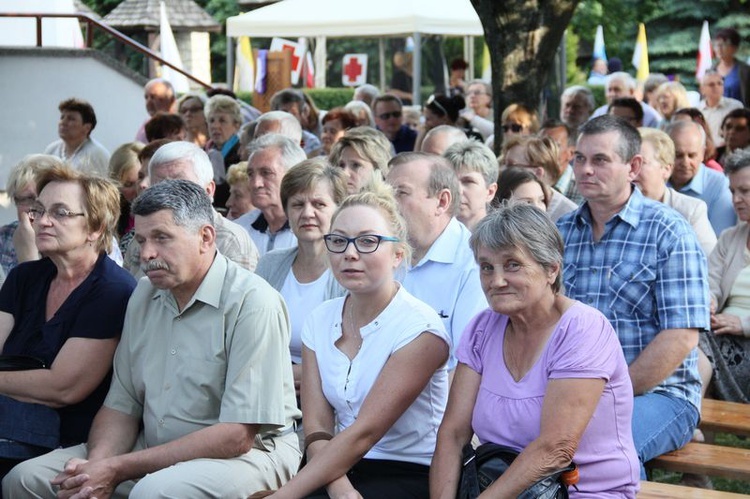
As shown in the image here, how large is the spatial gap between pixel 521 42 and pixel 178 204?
7.12m

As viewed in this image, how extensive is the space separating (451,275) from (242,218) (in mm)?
2287

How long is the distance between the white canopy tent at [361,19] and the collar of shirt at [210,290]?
12.8 metres

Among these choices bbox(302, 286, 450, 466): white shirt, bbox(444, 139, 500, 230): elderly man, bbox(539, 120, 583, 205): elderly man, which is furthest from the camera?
bbox(539, 120, 583, 205): elderly man

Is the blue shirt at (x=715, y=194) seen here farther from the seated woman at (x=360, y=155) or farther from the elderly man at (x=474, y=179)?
the seated woman at (x=360, y=155)

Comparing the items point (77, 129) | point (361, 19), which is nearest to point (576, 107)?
point (77, 129)

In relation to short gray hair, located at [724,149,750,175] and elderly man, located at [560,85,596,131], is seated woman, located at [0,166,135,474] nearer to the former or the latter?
short gray hair, located at [724,149,750,175]

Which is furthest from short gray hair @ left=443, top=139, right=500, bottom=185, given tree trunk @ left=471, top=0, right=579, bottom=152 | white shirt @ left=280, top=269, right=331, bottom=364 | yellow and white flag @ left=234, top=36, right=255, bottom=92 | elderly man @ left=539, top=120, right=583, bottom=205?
yellow and white flag @ left=234, top=36, right=255, bottom=92

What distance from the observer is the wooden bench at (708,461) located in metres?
4.49

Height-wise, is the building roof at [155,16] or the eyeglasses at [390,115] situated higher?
the eyeglasses at [390,115]

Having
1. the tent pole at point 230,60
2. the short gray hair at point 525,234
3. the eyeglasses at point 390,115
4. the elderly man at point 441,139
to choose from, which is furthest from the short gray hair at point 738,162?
the tent pole at point 230,60

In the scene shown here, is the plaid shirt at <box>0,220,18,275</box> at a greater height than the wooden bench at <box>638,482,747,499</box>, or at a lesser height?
greater

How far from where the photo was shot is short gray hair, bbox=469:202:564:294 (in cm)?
367

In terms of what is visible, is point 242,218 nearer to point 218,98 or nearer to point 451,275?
point 451,275

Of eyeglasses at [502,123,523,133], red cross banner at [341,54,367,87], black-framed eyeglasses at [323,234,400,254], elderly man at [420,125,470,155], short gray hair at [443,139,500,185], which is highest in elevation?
black-framed eyeglasses at [323,234,400,254]
